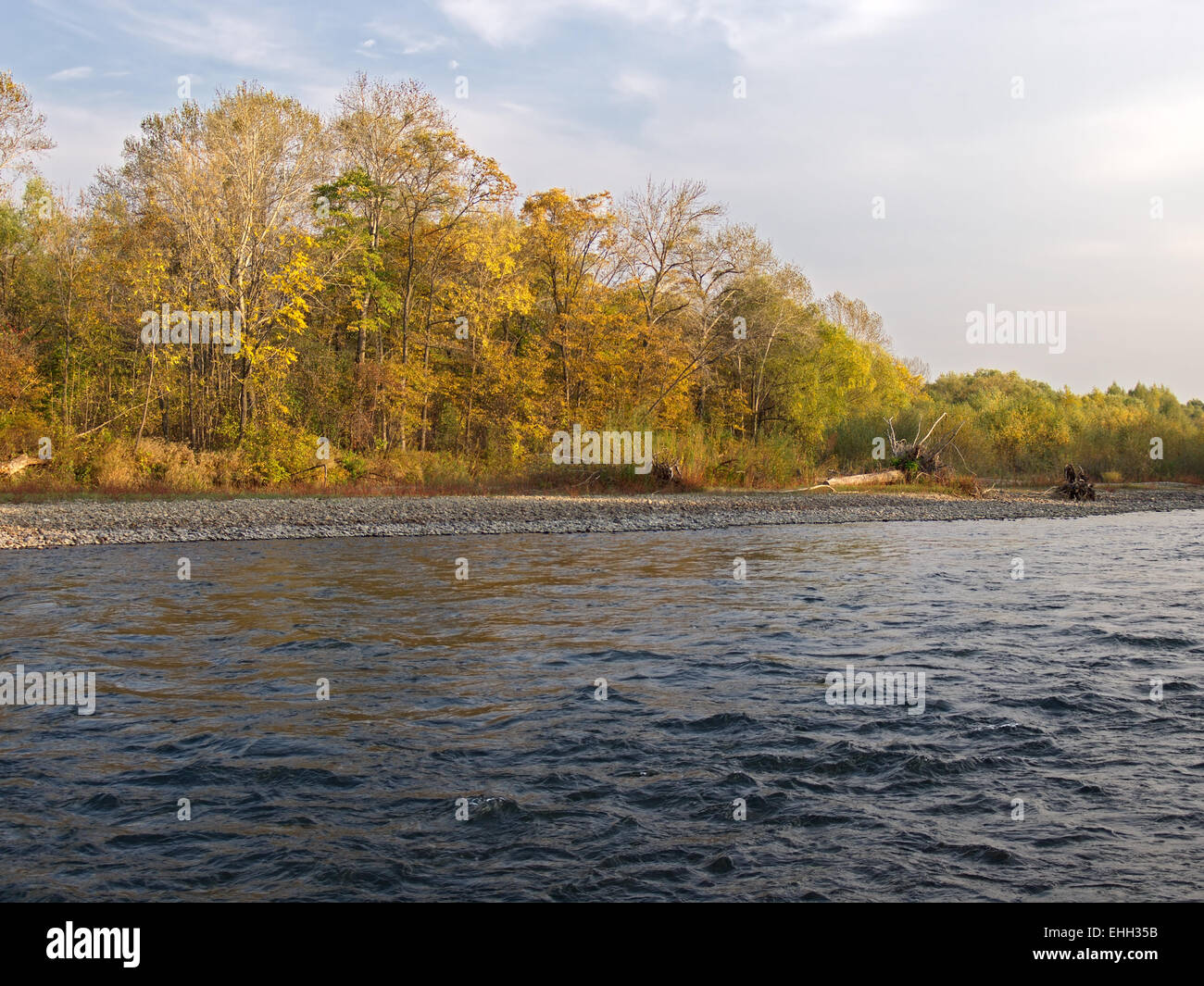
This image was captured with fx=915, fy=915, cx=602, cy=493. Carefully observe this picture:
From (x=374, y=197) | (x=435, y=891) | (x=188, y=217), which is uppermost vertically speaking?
(x=374, y=197)

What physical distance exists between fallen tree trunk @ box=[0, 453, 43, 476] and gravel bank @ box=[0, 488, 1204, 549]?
488 cm

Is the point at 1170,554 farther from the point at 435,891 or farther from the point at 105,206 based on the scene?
the point at 105,206

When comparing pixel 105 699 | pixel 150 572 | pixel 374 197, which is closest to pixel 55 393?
pixel 374 197

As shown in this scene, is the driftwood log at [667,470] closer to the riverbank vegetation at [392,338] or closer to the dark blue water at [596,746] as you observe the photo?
the riverbank vegetation at [392,338]

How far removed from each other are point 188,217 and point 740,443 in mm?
22639

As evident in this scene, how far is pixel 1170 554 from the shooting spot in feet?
66.4

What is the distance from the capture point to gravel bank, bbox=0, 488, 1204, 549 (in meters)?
22.6

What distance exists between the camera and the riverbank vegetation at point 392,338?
33.3 metres

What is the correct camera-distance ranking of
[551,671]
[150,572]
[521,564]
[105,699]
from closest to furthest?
[105,699] → [551,671] → [150,572] → [521,564]

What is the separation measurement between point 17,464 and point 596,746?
30.0m

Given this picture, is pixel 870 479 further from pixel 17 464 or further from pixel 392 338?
pixel 17 464

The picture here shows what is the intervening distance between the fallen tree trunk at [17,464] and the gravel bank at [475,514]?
4880mm

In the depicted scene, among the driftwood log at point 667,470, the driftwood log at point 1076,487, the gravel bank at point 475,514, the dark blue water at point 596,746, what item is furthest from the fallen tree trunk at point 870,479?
the dark blue water at point 596,746

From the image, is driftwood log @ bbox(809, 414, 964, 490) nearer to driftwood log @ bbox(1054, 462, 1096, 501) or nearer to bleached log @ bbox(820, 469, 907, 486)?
bleached log @ bbox(820, 469, 907, 486)
